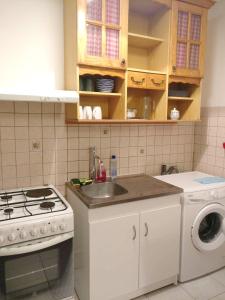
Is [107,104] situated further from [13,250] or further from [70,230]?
[13,250]

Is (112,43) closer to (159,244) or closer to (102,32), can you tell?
(102,32)

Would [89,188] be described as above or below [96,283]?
above

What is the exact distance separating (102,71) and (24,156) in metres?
0.93

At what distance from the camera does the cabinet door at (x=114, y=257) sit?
164cm

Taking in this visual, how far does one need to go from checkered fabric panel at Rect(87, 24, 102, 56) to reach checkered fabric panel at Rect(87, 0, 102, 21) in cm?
6

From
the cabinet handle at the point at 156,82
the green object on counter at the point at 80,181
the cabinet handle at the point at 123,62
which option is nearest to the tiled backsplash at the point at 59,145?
the green object on counter at the point at 80,181

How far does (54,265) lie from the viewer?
5.13 feet

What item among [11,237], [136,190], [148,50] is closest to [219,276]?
[136,190]

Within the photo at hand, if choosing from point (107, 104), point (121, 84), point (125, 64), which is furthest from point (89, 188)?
point (125, 64)

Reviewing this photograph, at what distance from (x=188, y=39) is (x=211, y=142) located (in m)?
1.07

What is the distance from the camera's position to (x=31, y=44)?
1.86m

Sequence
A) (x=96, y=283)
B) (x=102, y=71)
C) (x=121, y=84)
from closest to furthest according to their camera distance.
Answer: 1. (x=96, y=283)
2. (x=102, y=71)
3. (x=121, y=84)

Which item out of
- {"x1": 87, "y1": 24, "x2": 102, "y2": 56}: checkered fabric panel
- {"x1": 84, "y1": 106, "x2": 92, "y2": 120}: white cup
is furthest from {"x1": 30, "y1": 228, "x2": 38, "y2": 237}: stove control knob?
{"x1": 87, "y1": 24, "x2": 102, "y2": 56}: checkered fabric panel

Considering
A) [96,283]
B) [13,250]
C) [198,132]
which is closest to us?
[13,250]
